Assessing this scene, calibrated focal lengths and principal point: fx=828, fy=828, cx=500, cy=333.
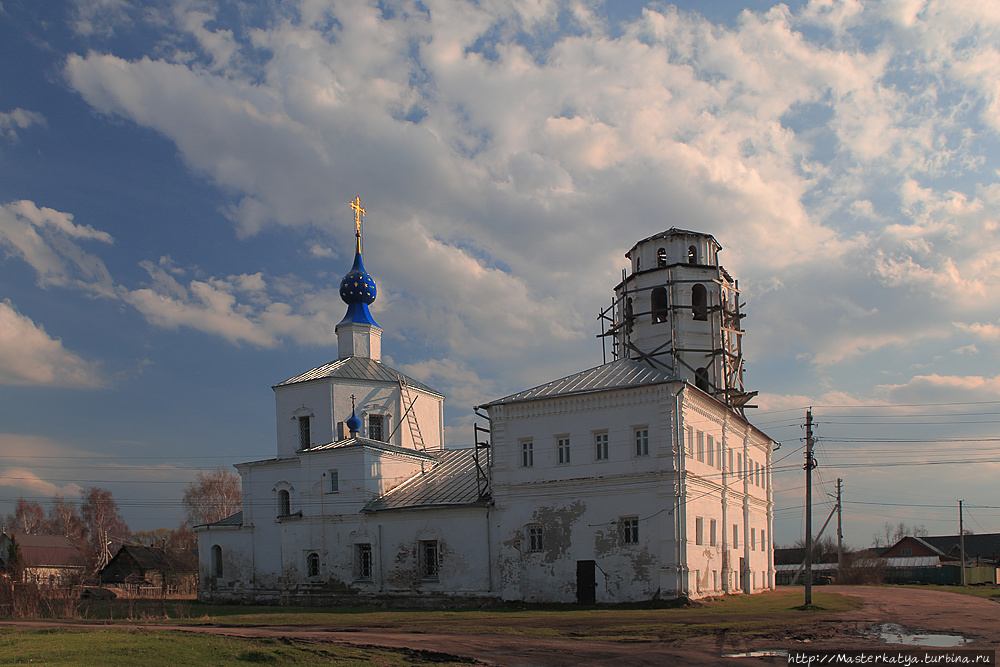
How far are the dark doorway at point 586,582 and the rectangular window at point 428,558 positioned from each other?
19.7 ft

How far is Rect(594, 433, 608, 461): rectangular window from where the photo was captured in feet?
88.6

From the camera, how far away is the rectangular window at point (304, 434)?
116 feet

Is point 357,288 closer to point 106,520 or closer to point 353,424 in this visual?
point 353,424

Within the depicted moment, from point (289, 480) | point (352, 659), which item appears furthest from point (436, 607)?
point (352, 659)

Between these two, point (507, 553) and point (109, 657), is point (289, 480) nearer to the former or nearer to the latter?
point (507, 553)

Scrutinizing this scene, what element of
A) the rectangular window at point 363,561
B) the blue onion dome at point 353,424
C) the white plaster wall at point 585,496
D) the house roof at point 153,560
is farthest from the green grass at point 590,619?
the house roof at point 153,560

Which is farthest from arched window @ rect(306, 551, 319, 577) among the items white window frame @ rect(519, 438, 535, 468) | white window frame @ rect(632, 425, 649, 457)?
white window frame @ rect(632, 425, 649, 457)

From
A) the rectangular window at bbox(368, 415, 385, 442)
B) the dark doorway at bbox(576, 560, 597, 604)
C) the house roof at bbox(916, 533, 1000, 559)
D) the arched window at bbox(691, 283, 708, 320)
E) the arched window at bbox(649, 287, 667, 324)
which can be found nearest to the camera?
the dark doorway at bbox(576, 560, 597, 604)

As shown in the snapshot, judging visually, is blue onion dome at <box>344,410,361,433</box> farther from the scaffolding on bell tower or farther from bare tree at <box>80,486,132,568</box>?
bare tree at <box>80,486,132,568</box>

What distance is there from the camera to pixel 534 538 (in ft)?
91.2

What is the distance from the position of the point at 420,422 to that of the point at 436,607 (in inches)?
397

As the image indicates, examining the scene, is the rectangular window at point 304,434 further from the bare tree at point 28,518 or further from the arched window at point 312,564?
the bare tree at point 28,518

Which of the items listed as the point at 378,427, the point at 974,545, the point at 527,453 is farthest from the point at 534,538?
the point at 974,545

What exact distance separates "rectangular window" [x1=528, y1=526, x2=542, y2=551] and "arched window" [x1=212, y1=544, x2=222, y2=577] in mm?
15167
